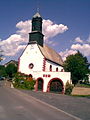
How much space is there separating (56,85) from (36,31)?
14.8 metres

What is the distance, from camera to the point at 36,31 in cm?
4772

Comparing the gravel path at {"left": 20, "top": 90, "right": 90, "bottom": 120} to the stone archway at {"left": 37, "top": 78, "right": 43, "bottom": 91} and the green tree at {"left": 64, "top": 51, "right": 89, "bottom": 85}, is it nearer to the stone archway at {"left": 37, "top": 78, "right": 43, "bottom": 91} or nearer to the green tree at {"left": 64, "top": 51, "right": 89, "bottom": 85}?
the stone archway at {"left": 37, "top": 78, "right": 43, "bottom": 91}

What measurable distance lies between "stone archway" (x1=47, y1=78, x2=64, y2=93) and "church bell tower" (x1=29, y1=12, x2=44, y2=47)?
11.2 metres

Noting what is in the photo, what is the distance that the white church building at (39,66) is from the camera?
4034cm

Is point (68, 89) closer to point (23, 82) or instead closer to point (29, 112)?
point (23, 82)

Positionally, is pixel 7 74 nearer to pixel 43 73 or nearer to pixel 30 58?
pixel 30 58

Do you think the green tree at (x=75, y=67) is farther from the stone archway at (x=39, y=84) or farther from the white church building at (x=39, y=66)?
the stone archway at (x=39, y=84)

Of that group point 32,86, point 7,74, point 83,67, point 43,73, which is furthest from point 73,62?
point 7,74

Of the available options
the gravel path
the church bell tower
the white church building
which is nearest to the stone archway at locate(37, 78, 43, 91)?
the white church building

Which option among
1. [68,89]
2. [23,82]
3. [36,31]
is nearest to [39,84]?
[23,82]

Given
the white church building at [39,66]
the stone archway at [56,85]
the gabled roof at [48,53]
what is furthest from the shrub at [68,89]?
the gabled roof at [48,53]

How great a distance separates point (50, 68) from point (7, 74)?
29842 mm

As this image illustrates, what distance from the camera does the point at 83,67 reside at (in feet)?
154

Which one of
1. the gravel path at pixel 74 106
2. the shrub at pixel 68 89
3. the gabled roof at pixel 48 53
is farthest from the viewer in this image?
the gabled roof at pixel 48 53
